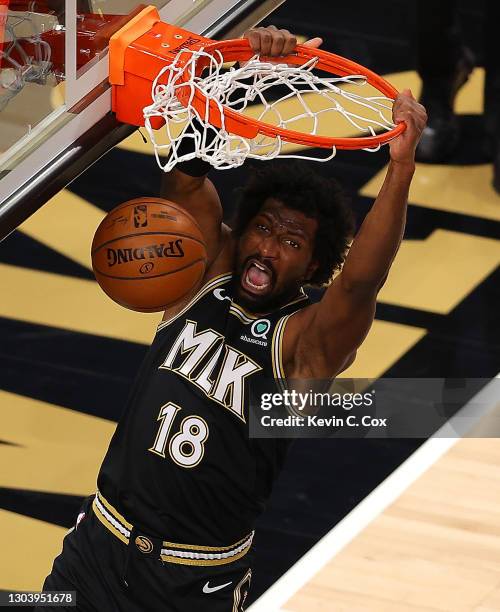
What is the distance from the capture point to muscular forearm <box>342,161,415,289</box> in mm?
3449

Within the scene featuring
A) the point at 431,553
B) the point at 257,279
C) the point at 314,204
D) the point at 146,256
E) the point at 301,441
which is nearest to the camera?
the point at 146,256

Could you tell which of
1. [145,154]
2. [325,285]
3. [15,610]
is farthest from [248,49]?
[145,154]

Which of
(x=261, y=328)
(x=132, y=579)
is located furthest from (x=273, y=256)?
(x=132, y=579)

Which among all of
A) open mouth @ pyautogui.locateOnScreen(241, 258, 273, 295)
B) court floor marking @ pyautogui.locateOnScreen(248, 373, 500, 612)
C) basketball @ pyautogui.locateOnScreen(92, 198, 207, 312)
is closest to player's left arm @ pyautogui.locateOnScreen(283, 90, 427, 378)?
open mouth @ pyautogui.locateOnScreen(241, 258, 273, 295)

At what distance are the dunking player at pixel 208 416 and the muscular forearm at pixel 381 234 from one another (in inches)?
7.2

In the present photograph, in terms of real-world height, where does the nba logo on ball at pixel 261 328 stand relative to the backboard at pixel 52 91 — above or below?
below

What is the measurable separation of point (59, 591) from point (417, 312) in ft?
7.26

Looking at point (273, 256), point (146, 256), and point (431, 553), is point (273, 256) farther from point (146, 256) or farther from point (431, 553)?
point (431, 553)

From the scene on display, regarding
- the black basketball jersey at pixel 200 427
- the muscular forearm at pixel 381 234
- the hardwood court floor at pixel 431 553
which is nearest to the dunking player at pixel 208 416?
the black basketball jersey at pixel 200 427

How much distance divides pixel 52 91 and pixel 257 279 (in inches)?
26.6

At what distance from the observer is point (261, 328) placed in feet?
12.5

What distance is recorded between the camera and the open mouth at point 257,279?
3762 millimetres

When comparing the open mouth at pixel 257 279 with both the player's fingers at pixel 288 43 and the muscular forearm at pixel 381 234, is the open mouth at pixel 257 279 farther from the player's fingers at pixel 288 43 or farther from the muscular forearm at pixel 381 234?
the player's fingers at pixel 288 43

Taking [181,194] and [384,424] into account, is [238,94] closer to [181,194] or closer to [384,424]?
[181,194]
